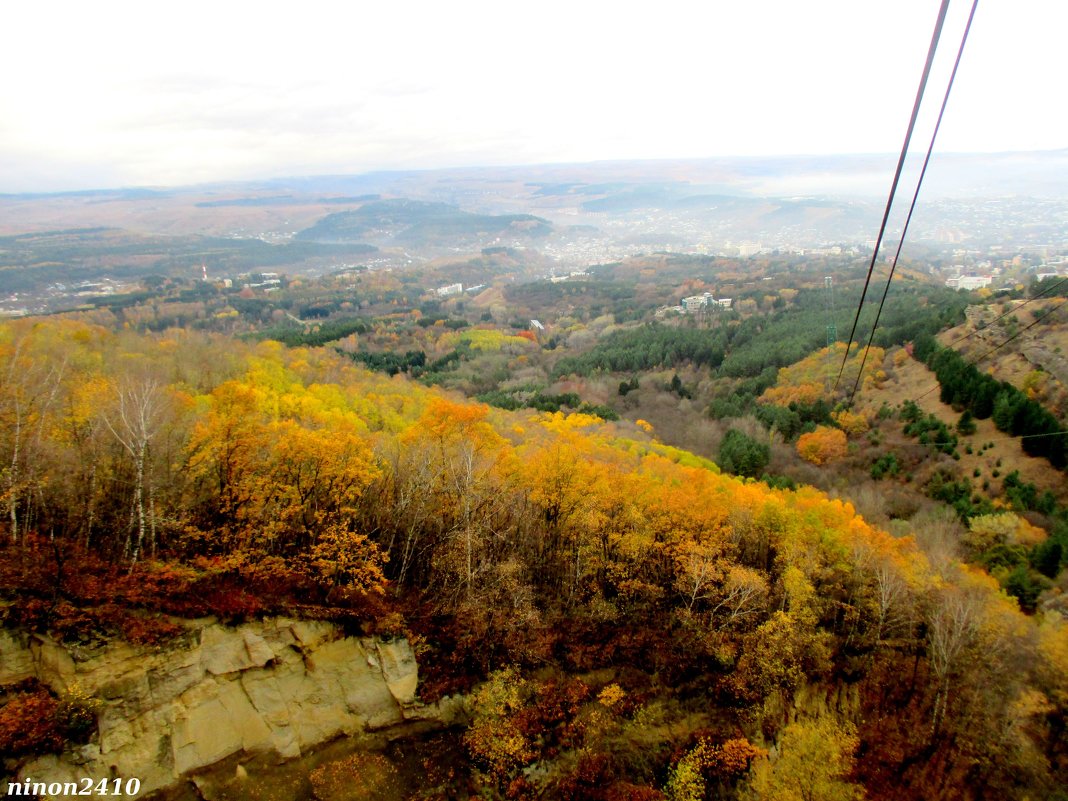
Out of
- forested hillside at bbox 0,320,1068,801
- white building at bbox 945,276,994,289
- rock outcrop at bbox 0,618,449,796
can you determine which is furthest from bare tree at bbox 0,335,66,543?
white building at bbox 945,276,994,289

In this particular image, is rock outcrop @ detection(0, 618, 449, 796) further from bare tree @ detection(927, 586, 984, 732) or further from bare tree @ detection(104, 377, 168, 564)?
bare tree @ detection(927, 586, 984, 732)

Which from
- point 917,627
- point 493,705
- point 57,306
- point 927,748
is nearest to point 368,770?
point 493,705

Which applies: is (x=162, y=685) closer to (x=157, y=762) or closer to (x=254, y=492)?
(x=157, y=762)

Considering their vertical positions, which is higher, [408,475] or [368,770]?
[408,475]

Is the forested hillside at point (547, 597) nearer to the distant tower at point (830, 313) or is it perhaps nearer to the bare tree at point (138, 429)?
the bare tree at point (138, 429)

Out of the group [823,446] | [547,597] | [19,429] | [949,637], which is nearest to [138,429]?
[19,429]

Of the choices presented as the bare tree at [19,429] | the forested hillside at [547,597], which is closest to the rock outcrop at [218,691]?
the forested hillside at [547,597]

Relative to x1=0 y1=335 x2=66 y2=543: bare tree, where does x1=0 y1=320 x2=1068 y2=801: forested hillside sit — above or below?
below
